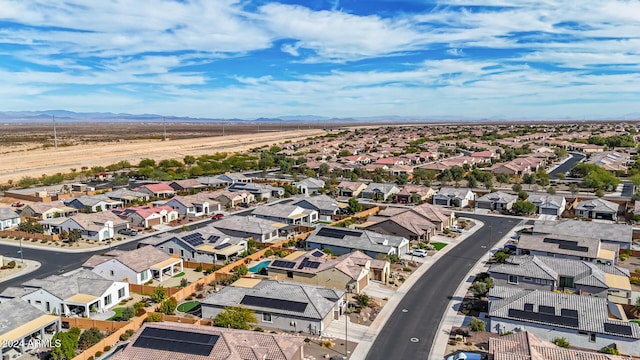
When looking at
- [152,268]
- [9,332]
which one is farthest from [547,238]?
[9,332]

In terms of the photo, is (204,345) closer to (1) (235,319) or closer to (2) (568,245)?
(1) (235,319)

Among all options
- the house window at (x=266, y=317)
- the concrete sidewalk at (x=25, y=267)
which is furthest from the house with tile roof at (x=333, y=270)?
the concrete sidewalk at (x=25, y=267)

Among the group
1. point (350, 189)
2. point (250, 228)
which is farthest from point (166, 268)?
point (350, 189)

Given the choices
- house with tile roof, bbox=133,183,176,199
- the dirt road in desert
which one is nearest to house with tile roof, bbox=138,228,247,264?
house with tile roof, bbox=133,183,176,199

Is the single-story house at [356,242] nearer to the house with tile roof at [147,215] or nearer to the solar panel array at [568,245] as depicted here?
the solar panel array at [568,245]

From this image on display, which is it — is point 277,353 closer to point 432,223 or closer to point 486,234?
point 432,223

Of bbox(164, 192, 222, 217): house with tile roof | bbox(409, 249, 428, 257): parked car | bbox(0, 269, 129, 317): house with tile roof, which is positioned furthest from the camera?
bbox(164, 192, 222, 217): house with tile roof

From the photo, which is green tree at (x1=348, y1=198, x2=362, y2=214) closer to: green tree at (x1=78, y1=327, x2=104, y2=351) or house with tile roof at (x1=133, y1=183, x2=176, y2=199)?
house with tile roof at (x1=133, y1=183, x2=176, y2=199)
